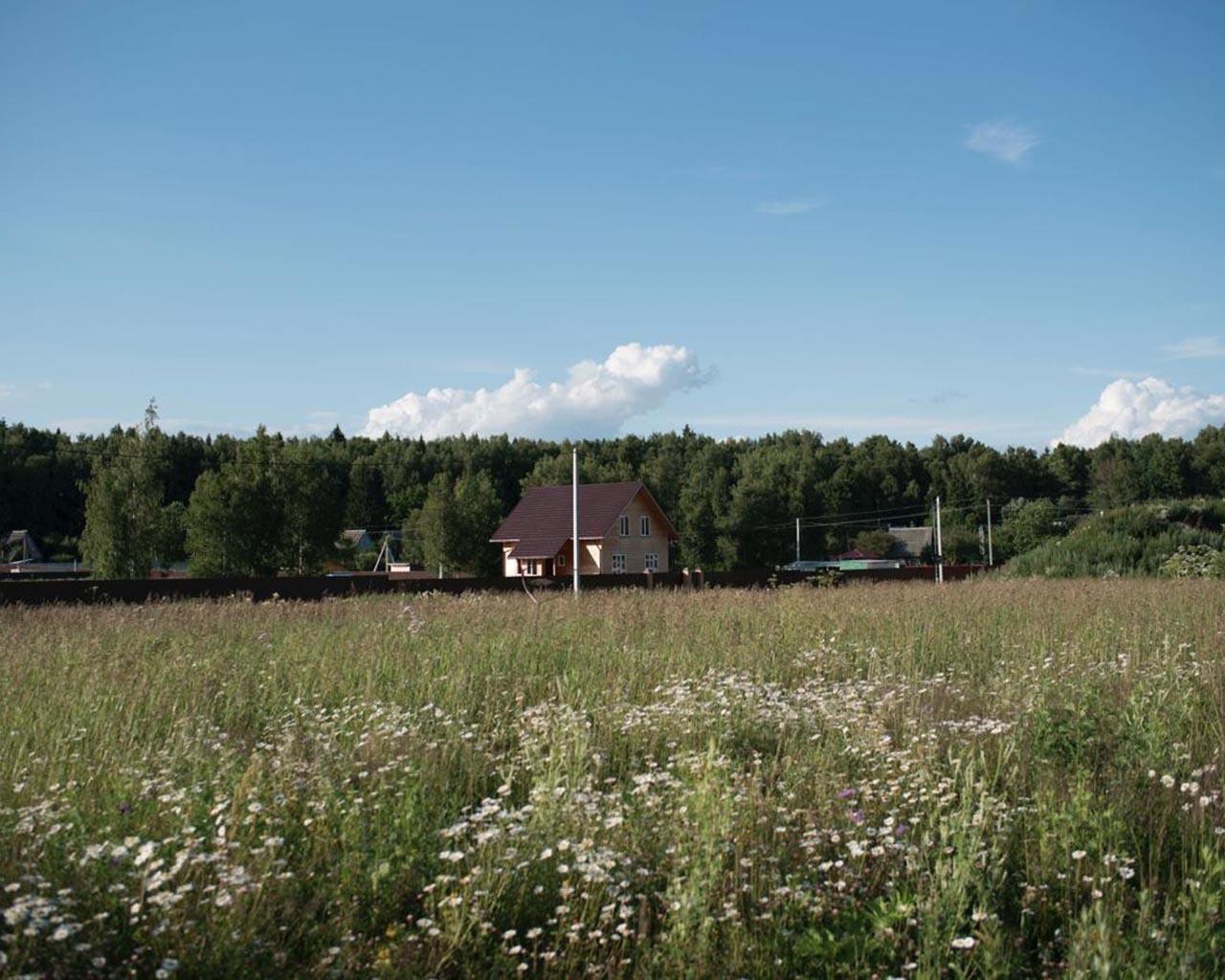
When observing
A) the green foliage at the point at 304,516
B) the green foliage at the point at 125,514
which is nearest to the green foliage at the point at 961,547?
the green foliage at the point at 304,516

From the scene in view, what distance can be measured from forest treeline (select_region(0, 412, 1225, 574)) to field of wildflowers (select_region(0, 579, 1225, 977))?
3714 centimetres

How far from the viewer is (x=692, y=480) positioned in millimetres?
77625

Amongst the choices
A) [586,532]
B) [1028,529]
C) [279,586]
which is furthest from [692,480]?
[279,586]

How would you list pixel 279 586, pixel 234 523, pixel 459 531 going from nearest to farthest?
pixel 279 586 < pixel 234 523 < pixel 459 531

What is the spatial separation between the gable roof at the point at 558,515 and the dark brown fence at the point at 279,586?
55.8ft

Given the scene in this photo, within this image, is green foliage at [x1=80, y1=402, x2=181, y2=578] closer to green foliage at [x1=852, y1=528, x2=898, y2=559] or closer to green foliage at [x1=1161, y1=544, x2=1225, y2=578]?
green foliage at [x1=1161, y1=544, x2=1225, y2=578]

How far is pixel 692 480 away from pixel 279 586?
5459 centimetres

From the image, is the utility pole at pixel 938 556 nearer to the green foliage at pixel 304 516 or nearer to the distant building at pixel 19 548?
the green foliage at pixel 304 516

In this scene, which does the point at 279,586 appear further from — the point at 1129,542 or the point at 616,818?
the point at 616,818

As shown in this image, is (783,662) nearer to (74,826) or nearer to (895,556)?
(74,826)

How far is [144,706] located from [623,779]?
11.1ft

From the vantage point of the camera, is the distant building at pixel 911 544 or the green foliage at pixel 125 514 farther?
the distant building at pixel 911 544

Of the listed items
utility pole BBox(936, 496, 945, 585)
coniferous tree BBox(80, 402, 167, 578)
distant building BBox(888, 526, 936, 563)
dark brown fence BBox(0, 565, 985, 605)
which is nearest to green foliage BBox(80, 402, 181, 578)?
coniferous tree BBox(80, 402, 167, 578)

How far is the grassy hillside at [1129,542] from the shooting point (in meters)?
25.9
